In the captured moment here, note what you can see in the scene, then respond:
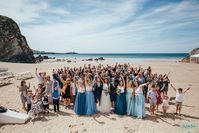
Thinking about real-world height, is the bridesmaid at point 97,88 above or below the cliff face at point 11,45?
below

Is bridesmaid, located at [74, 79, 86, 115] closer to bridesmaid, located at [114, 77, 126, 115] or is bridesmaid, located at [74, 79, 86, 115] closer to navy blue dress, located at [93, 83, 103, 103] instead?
navy blue dress, located at [93, 83, 103, 103]

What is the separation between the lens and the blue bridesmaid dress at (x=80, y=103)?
31.5 ft

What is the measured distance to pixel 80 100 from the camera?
9672 millimetres

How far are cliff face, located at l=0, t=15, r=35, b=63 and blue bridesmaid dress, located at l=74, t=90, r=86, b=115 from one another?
127ft

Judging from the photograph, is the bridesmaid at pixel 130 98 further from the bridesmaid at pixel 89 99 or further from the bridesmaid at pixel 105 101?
the bridesmaid at pixel 89 99

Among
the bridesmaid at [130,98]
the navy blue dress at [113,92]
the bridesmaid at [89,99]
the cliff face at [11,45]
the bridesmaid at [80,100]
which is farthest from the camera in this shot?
the cliff face at [11,45]

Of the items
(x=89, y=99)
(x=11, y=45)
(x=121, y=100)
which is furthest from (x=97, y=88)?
(x=11, y=45)

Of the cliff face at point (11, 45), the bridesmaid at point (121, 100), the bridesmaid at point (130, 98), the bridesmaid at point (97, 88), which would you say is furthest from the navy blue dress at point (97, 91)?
the cliff face at point (11, 45)

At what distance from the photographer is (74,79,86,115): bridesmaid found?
31.5 ft

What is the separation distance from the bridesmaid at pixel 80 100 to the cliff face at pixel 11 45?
3886cm

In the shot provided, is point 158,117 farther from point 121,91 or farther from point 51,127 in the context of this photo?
point 51,127

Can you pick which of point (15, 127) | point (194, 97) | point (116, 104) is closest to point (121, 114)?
point (116, 104)

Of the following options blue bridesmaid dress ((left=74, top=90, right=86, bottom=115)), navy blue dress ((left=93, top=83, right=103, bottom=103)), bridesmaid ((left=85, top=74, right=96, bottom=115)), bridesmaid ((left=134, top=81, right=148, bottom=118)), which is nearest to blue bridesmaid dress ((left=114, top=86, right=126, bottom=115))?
bridesmaid ((left=134, top=81, right=148, bottom=118))

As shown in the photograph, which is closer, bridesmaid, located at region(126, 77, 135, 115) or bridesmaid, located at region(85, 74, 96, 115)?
bridesmaid, located at region(126, 77, 135, 115)
